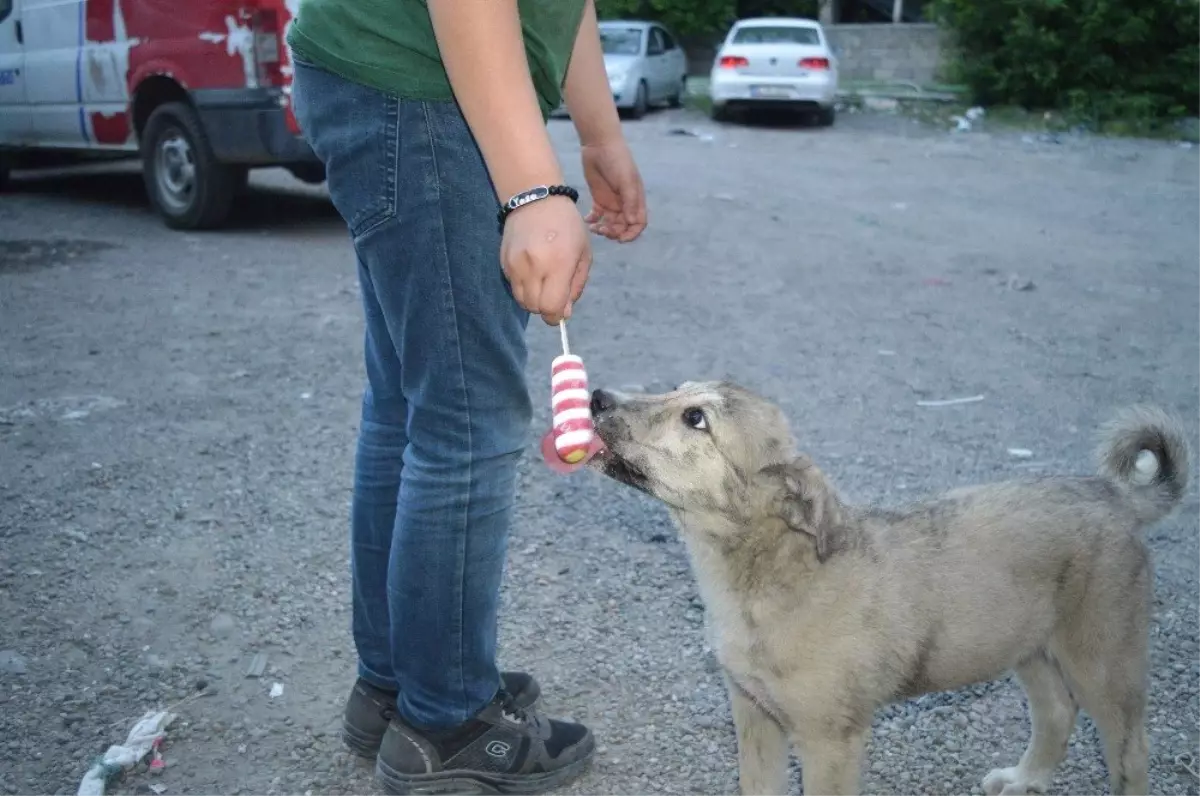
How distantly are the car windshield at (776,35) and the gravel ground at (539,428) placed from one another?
9689 mm

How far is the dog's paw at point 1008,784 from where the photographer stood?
2.70 metres

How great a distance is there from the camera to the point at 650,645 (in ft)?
10.8

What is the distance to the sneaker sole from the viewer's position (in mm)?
2510

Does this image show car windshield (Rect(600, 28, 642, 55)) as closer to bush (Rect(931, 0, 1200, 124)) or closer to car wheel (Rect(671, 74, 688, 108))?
car wheel (Rect(671, 74, 688, 108))

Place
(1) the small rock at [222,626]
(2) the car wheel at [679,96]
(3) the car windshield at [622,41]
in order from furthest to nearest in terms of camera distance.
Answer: (2) the car wheel at [679,96] < (3) the car windshield at [622,41] < (1) the small rock at [222,626]

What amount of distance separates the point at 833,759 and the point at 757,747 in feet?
0.74

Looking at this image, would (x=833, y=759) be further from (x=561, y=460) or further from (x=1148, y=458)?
(x=1148, y=458)

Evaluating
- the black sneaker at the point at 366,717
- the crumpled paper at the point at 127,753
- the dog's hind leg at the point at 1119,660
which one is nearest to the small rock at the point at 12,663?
the crumpled paper at the point at 127,753

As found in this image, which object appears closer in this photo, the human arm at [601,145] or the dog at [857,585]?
the dog at [857,585]

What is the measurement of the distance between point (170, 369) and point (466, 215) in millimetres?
3951

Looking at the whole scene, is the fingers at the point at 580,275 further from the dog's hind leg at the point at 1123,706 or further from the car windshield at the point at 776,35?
the car windshield at the point at 776,35

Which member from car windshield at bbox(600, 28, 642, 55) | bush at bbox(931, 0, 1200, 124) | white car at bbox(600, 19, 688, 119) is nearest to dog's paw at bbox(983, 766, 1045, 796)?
white car at bbox(600, 19, 688, 119)

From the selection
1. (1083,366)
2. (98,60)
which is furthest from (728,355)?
(98,60)

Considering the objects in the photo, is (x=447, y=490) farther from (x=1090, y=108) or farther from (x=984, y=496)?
(x=1090, y=108)
